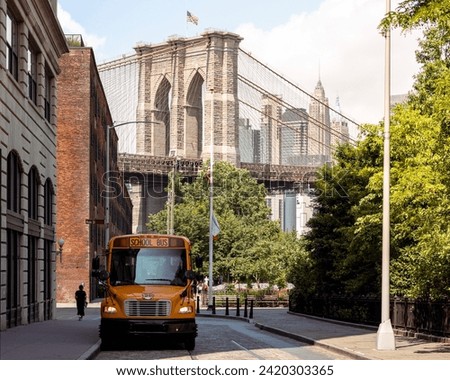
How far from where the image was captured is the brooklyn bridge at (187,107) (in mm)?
120562

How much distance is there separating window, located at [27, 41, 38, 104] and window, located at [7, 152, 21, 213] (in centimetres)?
452

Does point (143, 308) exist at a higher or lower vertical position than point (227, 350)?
higher

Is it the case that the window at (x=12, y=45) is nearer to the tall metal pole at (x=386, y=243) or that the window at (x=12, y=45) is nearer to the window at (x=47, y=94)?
the window at (x=47, y=94)

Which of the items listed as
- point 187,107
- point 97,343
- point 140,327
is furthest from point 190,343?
point 187,107

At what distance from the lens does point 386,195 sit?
25.3 m

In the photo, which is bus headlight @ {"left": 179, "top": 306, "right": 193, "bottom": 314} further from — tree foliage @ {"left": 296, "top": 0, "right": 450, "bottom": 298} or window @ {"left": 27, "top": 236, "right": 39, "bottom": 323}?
window @ {"left": 27, "top": 236, "right": 39, "bottom": 323}

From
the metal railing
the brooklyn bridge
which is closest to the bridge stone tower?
the brooklyn bridge

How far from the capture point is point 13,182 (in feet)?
107

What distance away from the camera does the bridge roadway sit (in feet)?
380

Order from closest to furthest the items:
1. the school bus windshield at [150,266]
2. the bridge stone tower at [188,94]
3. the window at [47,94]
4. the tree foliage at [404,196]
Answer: the tree foliage at [404,196], the school bus windshield at [150,266], the window at [47,94], the bridge stone tower at [188,94]

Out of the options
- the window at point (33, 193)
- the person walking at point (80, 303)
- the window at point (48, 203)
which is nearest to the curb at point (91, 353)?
the window at point (33, 193)

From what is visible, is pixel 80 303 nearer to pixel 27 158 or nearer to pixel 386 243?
pixel 27 158

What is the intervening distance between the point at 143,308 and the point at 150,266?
136cm

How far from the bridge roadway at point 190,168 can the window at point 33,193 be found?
71.3 m
